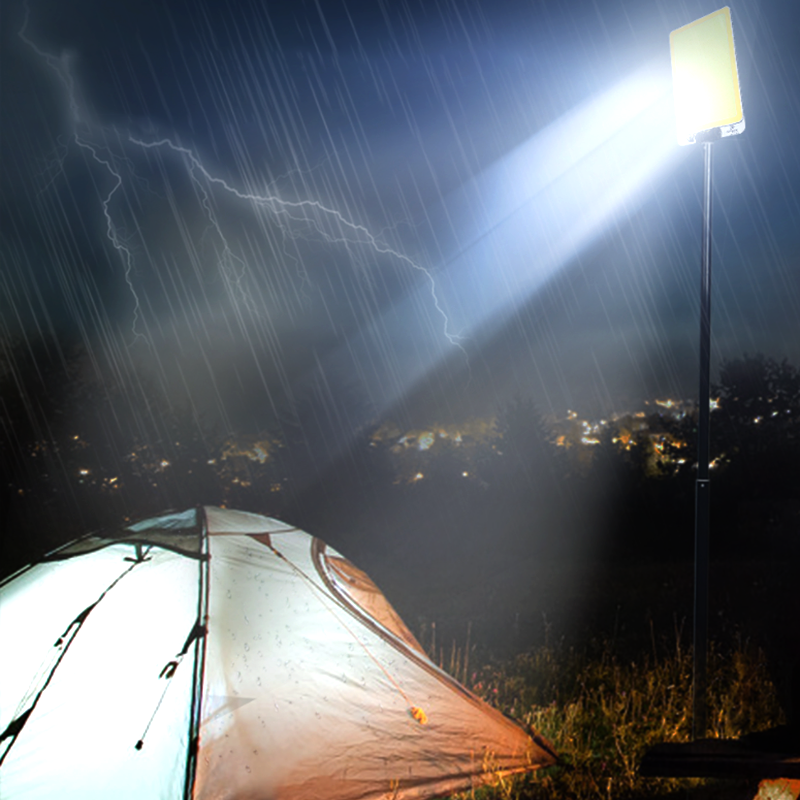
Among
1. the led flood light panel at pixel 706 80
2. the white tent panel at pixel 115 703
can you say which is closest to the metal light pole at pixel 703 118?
the led flood light panel at pixel 706 80

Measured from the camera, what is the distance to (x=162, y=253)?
2408cm

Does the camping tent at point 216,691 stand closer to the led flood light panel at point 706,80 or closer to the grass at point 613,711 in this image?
the grass at point 613,711

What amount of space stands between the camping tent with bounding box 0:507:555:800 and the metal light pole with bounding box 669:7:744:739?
1384 mm

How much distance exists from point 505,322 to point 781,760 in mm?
32140

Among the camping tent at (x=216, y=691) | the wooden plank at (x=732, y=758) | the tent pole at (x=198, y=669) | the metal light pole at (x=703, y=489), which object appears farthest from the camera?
the metal light pole at (x=703, y=489)

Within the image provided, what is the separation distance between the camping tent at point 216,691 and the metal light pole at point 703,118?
138 cm

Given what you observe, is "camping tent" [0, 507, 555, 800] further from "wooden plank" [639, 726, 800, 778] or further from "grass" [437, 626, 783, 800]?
"wooden plank" [639, 726, 800, 778]

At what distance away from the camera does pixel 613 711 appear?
4188 millimetres

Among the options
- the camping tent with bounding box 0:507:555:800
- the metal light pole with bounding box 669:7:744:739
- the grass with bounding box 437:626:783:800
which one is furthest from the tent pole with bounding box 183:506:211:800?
the metal light pole with bounding box 669:7:744:739

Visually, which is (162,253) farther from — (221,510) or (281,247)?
(221,510)

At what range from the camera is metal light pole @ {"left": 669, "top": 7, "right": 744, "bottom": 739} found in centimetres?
326

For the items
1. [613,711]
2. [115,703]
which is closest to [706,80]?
[613,711]

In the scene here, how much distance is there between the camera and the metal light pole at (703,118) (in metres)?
3.26

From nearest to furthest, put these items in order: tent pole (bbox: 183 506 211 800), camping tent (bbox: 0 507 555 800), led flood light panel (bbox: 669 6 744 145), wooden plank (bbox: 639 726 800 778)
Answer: wooden plank (bbox: 639 726 800 778) → tent pole (bbox: 183 506 211 800) → camping tent (bbox: 0 507 555 800) → led flood light panel (bbox: 669 6 744 145)
